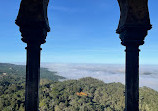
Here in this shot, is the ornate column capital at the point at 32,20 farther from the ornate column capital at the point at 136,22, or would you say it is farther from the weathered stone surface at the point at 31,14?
the ornate column capital at the point at 136,22

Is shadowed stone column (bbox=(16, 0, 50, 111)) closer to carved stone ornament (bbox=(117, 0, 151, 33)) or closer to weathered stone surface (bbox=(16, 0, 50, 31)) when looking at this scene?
weathered stone surface (bbox=(16, 0, 50, 31))

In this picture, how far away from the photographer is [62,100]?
307ft

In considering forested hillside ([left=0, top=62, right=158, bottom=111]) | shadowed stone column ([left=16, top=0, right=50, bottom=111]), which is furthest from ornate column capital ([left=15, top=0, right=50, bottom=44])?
forested hillside ([left=0, top=62, right=158, bottom=111])

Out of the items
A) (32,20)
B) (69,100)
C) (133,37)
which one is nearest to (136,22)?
(133,37)

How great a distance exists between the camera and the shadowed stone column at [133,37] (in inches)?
127

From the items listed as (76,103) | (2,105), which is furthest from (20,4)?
(76,103)

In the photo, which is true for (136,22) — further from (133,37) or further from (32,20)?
(32,20)

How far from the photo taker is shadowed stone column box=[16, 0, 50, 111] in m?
3.12

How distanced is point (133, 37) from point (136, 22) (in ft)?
1.09

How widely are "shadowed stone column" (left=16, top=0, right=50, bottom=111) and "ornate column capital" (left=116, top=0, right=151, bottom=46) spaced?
1817 millimetres

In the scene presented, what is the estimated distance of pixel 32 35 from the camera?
3.22m

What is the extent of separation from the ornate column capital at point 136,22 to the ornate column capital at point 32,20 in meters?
1.82

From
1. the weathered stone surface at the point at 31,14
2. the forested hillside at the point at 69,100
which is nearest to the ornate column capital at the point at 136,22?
the weathered stone surface at the point at 31,14

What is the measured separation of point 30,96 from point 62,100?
95.1 m
